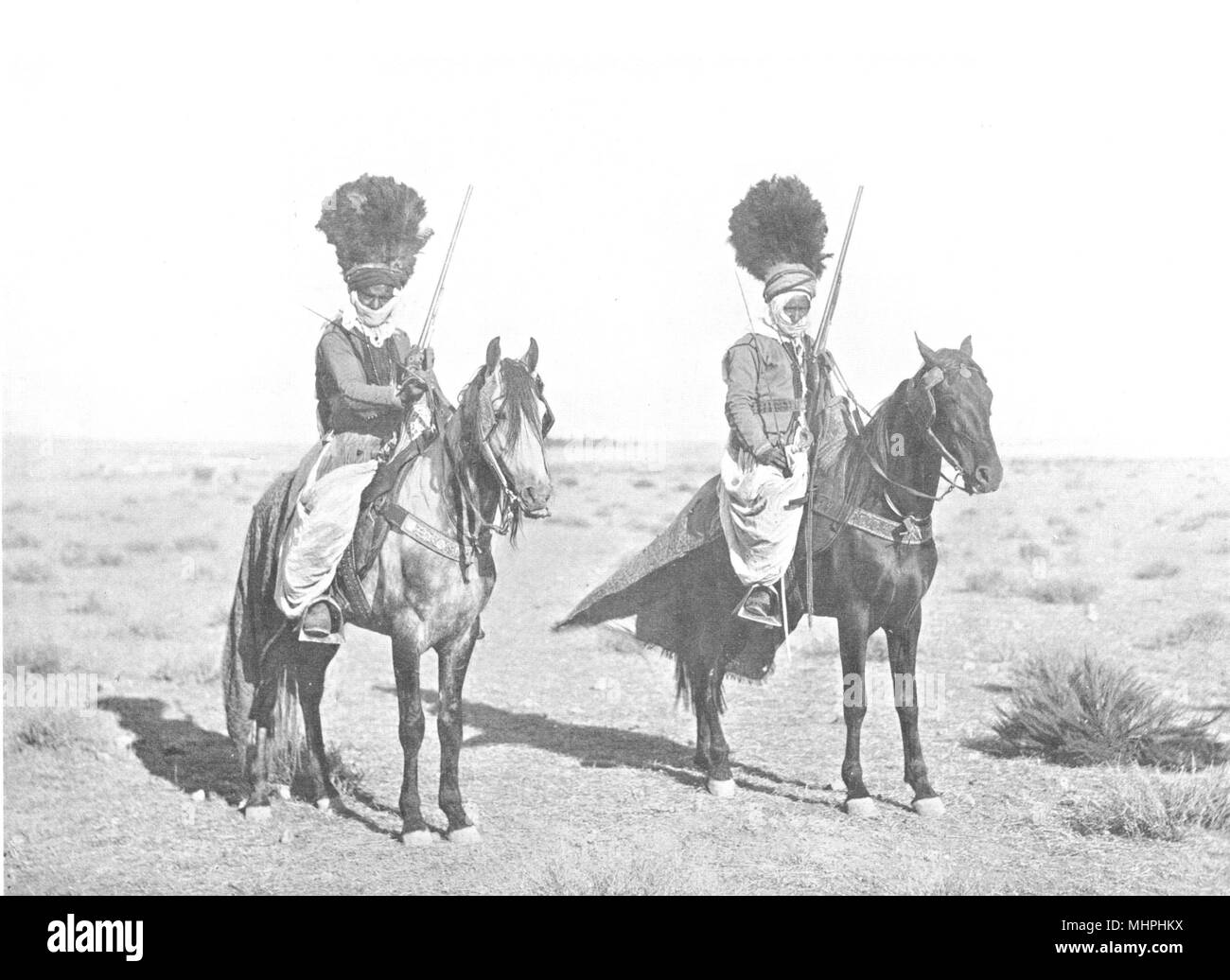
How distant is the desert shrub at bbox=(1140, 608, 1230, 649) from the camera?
10492 millimetres

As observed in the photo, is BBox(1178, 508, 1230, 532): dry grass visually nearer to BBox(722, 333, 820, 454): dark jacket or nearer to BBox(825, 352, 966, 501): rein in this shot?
BBox(825, 352, 966, 501): rein

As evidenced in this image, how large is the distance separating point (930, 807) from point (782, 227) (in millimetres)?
3309

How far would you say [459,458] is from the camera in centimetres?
635

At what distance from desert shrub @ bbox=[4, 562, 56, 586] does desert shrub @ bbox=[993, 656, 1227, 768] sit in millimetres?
9891

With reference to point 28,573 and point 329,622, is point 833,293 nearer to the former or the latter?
point 329,622

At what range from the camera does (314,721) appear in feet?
23.3

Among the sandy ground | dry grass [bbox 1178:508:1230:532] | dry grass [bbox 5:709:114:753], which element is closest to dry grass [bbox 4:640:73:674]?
the sandy ground

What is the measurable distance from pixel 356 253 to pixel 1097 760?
5138 millimetres

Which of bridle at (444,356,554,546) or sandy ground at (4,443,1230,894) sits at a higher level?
bridle at (444,356,554,546)

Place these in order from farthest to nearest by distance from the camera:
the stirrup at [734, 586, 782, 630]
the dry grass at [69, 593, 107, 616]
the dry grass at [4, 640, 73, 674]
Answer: the dry grass at [69, 593, 107, 616]
the dry grass at [4, 640, 73, 674]
the stirrup at [734, 586, 782, 630]

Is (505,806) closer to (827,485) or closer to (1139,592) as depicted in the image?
(827,485)

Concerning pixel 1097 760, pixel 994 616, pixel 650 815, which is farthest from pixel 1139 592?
pixel 650 815

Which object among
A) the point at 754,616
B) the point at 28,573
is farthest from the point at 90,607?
the point at 754,616
